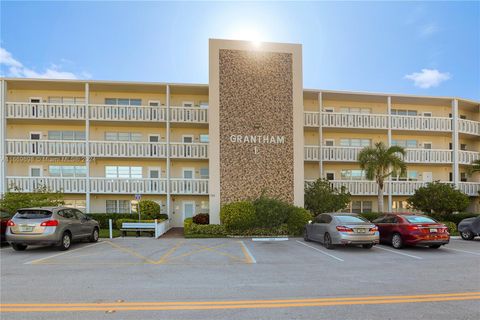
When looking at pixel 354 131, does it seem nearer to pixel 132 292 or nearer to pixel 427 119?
pixel 427 119

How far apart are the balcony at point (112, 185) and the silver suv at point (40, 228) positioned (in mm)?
8290

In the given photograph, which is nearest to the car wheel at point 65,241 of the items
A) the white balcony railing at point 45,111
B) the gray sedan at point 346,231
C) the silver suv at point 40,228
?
the silver suv at point 40,228

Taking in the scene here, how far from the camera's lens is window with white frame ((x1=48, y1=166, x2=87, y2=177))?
21312 mm

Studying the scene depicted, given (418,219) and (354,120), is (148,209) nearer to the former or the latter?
(418,219)

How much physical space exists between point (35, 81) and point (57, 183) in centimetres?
731

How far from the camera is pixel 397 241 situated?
1221cm

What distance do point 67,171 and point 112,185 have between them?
4228 mm

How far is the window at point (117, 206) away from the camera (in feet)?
71.2

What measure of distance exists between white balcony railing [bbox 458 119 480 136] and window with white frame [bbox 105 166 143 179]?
25.5m

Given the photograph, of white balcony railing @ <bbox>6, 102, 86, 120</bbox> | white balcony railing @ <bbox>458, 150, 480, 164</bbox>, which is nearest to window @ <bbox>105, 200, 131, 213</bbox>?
white balcony railing @ <bbox>6, 102, 86, 120</bbox>

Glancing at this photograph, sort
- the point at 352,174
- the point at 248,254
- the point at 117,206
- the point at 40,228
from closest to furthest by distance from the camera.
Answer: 1. the point at 40,228
2. the point at 248,254
3. the point at 117,206
4. the point at 352,174

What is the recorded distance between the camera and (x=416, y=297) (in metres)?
5.92

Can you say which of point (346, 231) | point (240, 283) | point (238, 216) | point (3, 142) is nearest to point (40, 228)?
point (240, 283)

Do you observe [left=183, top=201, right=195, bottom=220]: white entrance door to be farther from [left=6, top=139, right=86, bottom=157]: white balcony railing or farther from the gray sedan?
the gray sedan
